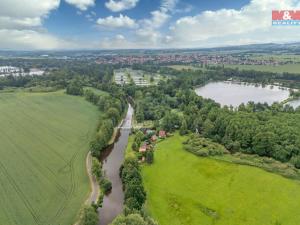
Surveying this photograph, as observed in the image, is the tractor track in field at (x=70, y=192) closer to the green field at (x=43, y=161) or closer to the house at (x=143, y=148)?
the green field at (x=43, y=161)

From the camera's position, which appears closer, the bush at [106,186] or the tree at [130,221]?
the tree at [130,221]

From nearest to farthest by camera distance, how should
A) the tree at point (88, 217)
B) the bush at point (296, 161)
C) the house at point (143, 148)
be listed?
the tree at point (88, 217) → the bush at point (296, 161) → the house at point (143, 148)

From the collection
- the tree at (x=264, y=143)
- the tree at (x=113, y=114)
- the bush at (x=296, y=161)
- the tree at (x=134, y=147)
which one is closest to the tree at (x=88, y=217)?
the tree at (x=134, y=147)

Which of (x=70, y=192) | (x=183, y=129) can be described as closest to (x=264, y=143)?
(x=183, y=129)

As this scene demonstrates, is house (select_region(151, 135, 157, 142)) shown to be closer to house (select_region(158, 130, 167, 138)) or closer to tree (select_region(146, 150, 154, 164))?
house (select_region(158, 130, 167, 138))

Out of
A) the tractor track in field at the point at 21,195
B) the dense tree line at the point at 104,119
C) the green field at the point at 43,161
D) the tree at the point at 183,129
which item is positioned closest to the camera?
the tractor track in field at the point at 21,195

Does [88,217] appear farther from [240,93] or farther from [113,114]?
[240,93]
